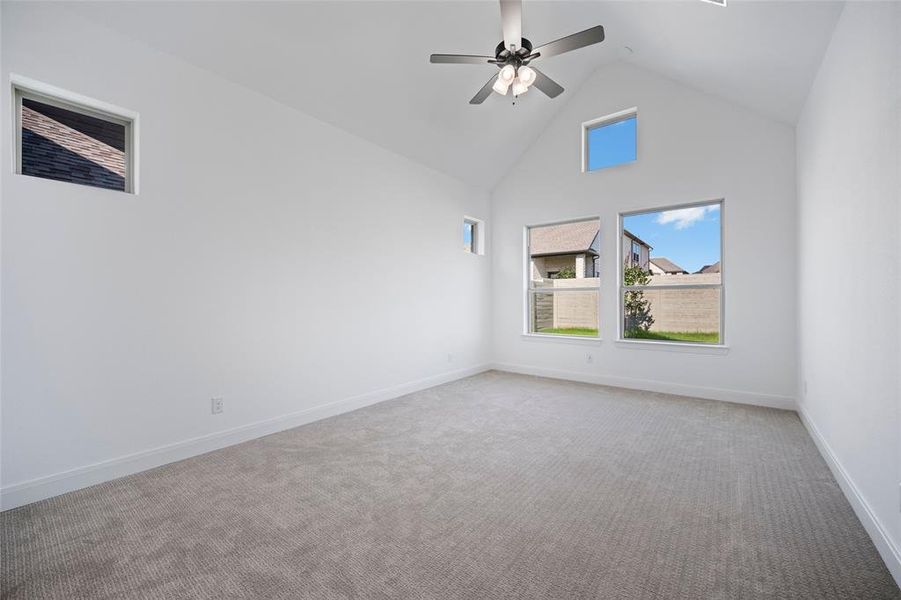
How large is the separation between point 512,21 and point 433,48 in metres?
1.41

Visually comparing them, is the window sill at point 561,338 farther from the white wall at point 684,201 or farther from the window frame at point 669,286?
the window frame at point 669,286

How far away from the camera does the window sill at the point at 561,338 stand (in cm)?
543

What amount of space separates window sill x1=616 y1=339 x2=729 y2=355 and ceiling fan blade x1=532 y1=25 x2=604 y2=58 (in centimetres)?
358

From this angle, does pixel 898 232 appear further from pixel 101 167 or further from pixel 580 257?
pixel 101 167

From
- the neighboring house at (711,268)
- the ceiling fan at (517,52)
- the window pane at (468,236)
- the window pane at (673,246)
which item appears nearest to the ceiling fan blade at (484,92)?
the ceiling fan at (517,52)

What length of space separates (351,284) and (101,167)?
2.20m

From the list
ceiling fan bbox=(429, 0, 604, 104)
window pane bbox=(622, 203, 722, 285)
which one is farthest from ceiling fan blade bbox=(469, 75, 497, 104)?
window pane bbox=(622, 203, 722, 285)

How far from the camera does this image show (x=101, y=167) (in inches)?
107

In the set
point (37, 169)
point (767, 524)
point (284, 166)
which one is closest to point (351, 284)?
point (284, 166)

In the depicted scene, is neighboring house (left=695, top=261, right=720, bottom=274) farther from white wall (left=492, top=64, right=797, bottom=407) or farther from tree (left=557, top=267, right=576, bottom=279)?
tree (left=557, top=267, right=576, bottom=279)

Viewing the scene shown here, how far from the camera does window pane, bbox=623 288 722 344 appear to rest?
15.4ft

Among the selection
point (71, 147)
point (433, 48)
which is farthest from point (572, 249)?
point (71, 147)

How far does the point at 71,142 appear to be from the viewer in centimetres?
260

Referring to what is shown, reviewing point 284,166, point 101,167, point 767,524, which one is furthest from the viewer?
point 284,166
